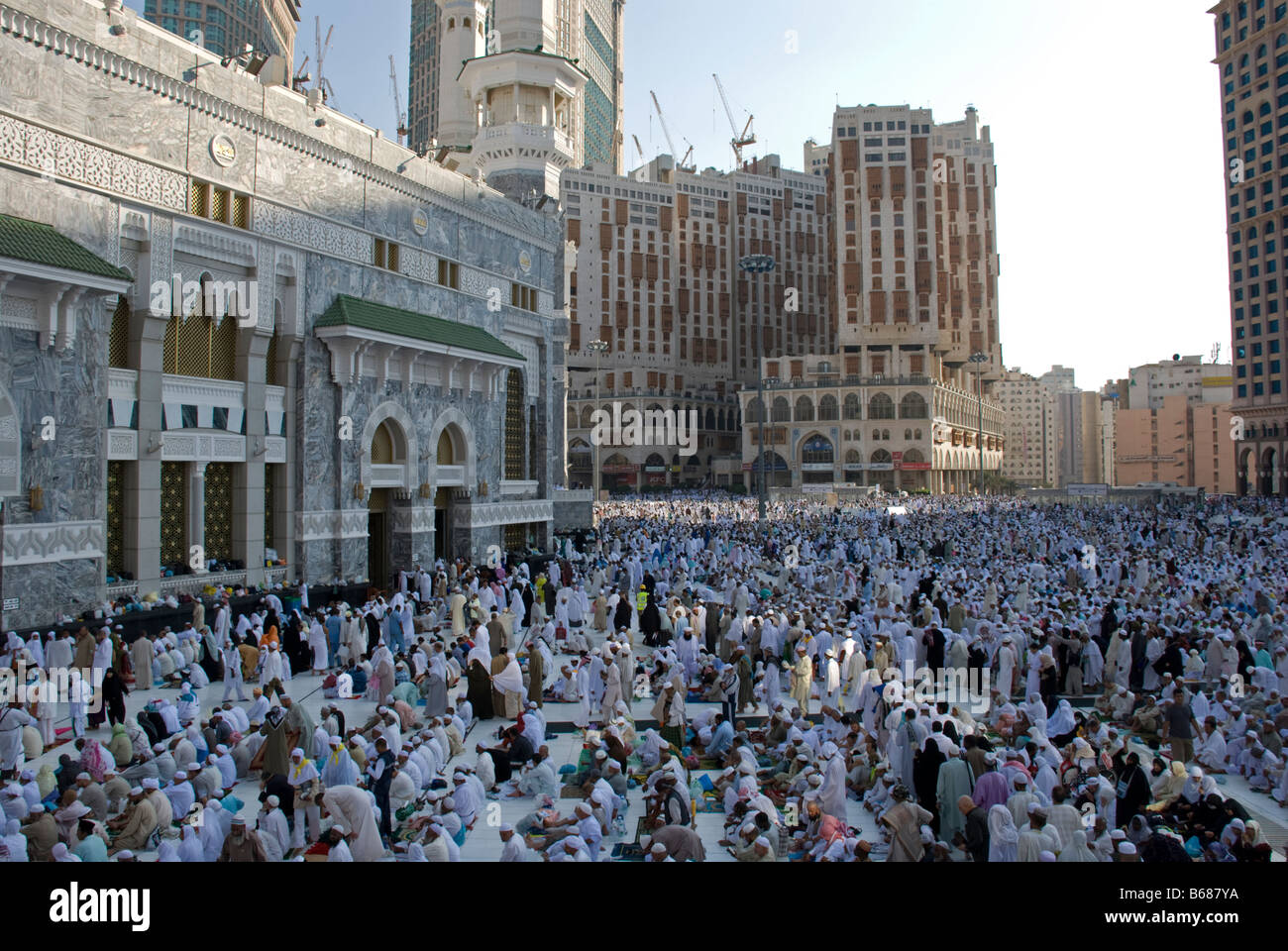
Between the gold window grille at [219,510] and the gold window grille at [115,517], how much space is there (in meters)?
1.92

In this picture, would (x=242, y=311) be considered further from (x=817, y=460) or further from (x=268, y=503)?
(x=817, y=460)

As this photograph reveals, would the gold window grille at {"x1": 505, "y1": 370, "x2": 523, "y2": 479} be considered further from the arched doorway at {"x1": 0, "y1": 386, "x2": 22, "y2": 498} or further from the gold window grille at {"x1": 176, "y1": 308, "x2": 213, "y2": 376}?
the arched doorway at {"x1": 0, "y1": 386, "x2": 22, "y2": 498}

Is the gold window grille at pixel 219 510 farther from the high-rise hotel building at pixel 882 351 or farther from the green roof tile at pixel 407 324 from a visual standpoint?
the high-rise hotel building at pixel 882 351

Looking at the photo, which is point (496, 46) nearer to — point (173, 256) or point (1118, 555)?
point (173, 256)

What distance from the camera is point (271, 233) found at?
59.4ft

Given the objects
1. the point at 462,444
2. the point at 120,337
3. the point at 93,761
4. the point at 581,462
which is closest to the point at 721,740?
the point at 93,761

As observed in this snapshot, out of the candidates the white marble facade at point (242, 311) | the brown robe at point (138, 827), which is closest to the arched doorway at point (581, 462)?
the white marble facade at point (242, 311)

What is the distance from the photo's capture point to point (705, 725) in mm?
10602

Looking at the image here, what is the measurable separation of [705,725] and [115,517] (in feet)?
37.0

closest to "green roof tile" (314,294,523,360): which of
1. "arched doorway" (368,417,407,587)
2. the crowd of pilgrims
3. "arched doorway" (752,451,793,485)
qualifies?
"arched doorway" (368,417,407,587)

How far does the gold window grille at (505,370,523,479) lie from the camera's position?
2723 centimetres

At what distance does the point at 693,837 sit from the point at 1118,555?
20526 mm
